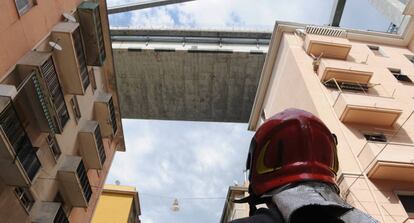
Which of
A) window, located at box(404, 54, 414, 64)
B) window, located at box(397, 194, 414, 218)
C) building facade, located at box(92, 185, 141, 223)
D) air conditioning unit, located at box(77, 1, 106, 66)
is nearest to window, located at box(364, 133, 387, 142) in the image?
window, located at box(397, 194, 414, 218)

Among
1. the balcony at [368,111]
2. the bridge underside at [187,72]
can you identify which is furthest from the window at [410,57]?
the bridge underside at [187,72]

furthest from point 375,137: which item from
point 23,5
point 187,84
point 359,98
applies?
point 187,84

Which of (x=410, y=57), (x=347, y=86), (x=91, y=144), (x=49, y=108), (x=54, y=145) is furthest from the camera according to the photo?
(x=410, y=57)

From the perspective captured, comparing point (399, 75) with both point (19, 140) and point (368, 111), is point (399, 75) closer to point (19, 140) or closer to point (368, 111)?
point (368, 111)

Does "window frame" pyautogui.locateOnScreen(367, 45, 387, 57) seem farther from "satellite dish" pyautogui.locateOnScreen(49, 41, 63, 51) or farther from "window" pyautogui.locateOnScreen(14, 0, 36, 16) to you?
"window" pyautogui.locateOnScreen(14, 0, 36, 16)

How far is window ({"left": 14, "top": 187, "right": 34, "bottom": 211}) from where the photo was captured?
794 cm

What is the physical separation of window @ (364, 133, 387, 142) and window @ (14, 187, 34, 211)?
31.6 feet

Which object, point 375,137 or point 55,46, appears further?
point 375,137

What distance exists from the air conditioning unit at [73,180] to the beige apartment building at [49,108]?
0.03 m

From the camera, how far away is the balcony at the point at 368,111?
10.8 m

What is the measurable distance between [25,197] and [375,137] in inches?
395

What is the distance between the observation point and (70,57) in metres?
9.09

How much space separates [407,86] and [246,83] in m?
12.3

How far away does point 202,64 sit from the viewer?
2416 cm
